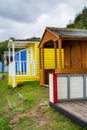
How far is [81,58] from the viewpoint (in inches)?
677

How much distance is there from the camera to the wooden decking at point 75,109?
323 inches

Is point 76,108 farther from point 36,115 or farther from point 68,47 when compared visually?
point 68,47

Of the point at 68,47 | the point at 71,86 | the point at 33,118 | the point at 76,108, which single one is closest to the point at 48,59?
the point at 68,47

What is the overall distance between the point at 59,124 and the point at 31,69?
14364 mm

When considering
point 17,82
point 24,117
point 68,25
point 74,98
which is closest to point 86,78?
point 74,98

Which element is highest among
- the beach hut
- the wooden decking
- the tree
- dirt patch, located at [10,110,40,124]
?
the tree

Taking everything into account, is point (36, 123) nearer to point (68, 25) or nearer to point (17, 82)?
point (17, 82)

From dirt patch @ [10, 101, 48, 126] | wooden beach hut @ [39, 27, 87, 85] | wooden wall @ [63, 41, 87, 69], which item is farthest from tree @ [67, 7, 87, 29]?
dirt patch @ [10, 101, 48, 126]

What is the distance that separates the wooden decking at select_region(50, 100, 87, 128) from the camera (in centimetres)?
819

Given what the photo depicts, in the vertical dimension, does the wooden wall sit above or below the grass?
above

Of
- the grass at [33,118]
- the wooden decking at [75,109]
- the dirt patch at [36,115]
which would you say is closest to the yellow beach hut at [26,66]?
the grass at [33,118]

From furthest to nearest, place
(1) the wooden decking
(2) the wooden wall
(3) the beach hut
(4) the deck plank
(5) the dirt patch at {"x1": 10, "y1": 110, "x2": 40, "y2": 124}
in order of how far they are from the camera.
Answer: (2) the wooden wall → (5) the dirt patch at {"x1": 10, "y1": 110, "x2": 40, "y2": 124} → (3) the beach hut → (4) the deck plank → (1) the wooden decking

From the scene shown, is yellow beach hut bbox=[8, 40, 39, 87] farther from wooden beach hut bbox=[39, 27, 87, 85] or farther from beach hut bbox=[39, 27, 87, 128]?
beach hut bbox=[39, 27, 87, 128]

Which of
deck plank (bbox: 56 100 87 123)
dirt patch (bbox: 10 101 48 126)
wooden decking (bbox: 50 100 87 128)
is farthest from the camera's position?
dirt patch (bbox: 10 101 48 126)
